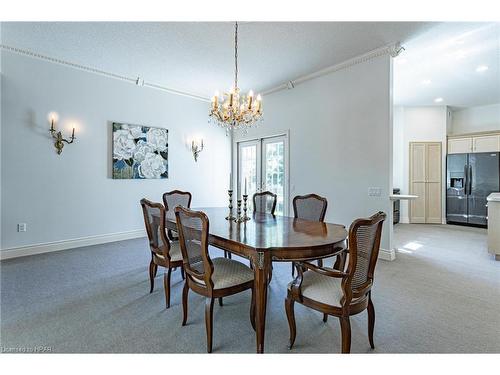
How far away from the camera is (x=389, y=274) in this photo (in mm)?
3146

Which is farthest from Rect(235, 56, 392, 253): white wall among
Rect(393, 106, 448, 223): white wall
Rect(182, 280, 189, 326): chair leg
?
Rect(393, 106, 448, 223): white wall

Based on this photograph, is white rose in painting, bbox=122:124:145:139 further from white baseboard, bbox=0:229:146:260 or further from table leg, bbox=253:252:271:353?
table leg, bbox=253:252:271:353

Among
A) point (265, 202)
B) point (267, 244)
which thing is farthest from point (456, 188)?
point (267, 244)

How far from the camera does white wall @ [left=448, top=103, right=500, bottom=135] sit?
21.1 feet

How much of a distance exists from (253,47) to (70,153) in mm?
3374

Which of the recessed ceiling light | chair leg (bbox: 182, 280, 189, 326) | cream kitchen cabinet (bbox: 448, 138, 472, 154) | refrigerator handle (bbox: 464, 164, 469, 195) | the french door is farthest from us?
cream kitchen cabinet (bbox: 448, 138, 472, 154)

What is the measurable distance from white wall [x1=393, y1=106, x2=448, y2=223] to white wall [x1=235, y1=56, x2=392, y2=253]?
3707mm

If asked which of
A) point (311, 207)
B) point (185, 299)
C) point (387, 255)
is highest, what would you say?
point (311, 207)

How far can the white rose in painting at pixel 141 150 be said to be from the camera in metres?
4.84

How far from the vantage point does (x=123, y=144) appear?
4680mm

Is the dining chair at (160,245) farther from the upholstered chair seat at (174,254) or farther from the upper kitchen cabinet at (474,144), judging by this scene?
the upper kitchen cabinet at (474,144)

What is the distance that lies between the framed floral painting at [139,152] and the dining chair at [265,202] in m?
2.55

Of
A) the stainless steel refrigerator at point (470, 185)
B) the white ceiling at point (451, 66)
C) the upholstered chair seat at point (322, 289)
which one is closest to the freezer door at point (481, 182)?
the stainless steel refrigerator at point (470, 185)

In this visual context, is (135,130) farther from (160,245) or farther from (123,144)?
(160,245)
